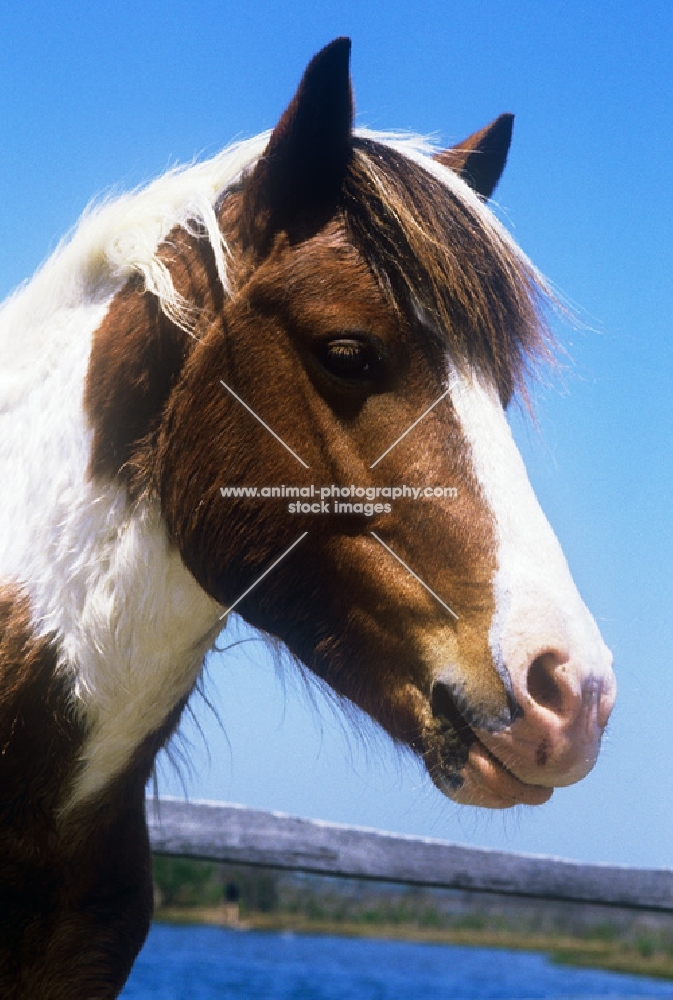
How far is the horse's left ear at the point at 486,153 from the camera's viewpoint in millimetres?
2211

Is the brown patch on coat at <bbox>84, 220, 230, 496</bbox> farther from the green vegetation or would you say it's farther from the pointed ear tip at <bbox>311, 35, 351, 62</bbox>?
the green vegetation

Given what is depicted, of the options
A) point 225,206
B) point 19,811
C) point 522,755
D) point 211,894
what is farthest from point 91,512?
point 211,894

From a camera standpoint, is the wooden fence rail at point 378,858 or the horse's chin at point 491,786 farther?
the wooden fence rail at point 378,858

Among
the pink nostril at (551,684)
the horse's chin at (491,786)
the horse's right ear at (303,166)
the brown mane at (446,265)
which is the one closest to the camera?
the pink nostril at (551,684)

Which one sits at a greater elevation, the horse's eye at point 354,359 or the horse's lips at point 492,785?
the horse's eye at point 354,359

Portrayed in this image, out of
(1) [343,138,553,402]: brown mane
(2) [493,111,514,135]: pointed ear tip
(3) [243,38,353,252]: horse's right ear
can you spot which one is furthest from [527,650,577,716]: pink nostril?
(2) [493,111,514,135]: pointed ear tip

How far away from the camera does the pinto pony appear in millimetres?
1529

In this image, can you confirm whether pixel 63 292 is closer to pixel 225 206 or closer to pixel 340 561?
pixel 225 206

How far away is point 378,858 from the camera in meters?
3.41

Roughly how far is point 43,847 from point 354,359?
1077mm

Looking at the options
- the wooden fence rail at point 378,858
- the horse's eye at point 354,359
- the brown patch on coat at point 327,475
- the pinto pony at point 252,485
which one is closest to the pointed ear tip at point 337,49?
the pinto pony at point 252,485

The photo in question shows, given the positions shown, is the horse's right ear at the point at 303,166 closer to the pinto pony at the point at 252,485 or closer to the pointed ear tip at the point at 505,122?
the pinto pony at the point at 252,485

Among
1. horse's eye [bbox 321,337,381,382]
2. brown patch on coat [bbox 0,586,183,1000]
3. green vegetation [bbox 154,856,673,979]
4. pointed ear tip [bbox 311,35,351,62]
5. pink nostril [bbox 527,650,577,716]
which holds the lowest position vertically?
green vegetation [bbox 154,856,673,979]

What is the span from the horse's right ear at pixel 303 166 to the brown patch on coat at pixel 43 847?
2.85 feet
